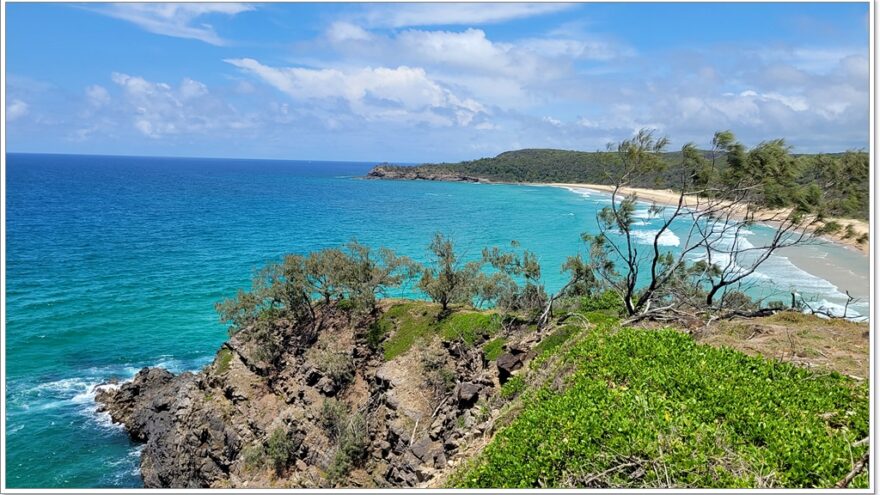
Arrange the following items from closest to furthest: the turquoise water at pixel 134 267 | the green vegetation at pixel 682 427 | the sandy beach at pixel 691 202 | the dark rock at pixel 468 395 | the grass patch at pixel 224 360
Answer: the green vegetation at pixel 682 427 → the dark rock at pixel 468 395 → the sandy beach at pixel 691 202 → the turquoise water at pixel 134 267 → the grass patch at pixel 224 360

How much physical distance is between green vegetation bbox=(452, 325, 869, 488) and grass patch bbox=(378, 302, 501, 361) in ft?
38.5

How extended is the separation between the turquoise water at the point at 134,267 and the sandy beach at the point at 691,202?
684 centimetres

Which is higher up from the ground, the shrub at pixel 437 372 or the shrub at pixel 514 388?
the shrub at pixel 514 388

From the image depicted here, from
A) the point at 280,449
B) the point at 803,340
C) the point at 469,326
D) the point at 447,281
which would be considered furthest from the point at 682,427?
the point at 447,281

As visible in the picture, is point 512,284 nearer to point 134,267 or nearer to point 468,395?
point 468,395

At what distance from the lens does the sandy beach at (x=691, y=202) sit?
74.8 feet

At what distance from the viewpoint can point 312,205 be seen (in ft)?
420

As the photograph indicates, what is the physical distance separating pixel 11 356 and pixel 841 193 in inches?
2003

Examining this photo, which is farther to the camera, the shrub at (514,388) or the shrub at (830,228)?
the shrub at (830,228)

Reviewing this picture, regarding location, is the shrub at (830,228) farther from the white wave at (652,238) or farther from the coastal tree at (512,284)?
the white wave at (652,238)

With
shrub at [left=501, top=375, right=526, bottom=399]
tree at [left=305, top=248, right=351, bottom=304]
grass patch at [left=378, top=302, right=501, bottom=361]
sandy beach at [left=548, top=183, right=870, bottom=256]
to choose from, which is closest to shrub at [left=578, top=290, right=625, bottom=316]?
grass patch at [left=378, top=302, right=501, bottom=361]

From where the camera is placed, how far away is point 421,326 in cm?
2855

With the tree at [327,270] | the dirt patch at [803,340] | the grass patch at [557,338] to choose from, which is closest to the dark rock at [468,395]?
the grass patch at [557,338]

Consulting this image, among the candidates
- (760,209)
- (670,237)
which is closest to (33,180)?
(670,237)
